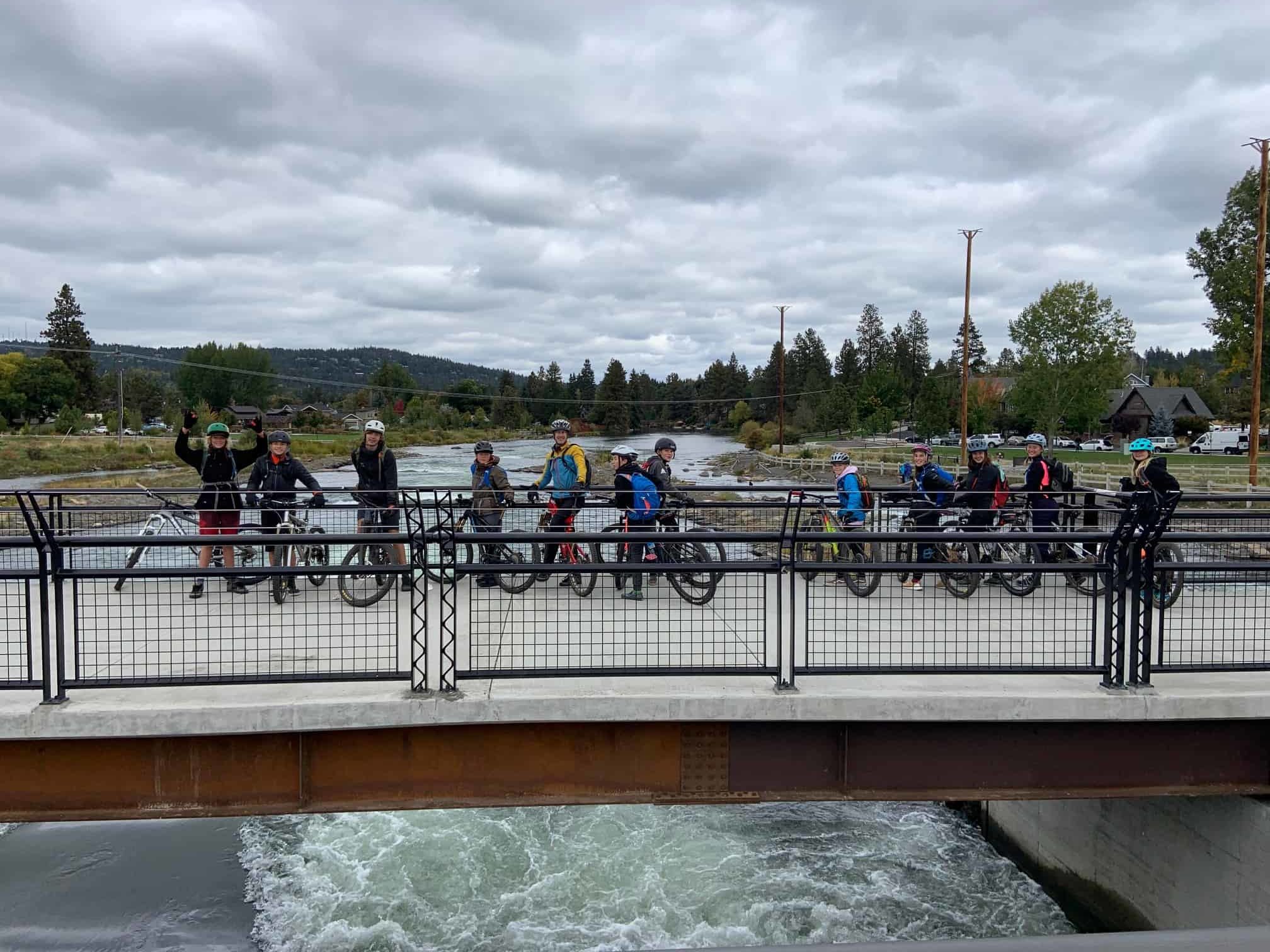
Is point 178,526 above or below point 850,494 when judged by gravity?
below

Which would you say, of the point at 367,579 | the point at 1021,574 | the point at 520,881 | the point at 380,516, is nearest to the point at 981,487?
the point at 1021,574

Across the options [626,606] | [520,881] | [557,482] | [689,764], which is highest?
[557,482]

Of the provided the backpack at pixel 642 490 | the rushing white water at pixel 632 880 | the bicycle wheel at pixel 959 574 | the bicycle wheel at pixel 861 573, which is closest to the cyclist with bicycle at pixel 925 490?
the bicycle wheel at pixel 959 574

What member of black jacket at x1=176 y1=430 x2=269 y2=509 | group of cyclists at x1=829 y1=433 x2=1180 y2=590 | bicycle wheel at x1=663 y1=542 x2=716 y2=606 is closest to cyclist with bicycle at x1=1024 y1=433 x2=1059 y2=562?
group of cyclists at x1=829 y1=433 x2=1180 y2=590

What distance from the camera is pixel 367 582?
9.06 meters

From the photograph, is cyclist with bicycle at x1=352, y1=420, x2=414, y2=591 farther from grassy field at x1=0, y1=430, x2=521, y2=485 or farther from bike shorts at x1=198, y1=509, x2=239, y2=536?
grassy field at x1=0, y1=430, x2=521, y2=485

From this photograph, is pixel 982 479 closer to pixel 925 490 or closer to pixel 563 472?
pixel 925 490

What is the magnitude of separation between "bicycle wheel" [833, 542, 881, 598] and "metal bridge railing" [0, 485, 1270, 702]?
3 centimetres

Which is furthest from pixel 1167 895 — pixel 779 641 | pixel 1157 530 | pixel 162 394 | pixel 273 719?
pixel 162 394

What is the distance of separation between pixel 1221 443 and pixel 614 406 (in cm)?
9878

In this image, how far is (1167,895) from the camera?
23.8 ft

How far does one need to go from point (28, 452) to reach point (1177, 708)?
7892cm

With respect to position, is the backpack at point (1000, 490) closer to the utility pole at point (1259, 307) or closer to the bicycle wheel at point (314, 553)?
the bicycle wheel at point (314, 553)

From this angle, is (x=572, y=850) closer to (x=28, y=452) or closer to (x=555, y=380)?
(x=28, y=452)
